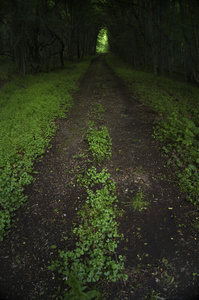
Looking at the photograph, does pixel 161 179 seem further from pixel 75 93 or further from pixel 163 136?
pixel 75 93

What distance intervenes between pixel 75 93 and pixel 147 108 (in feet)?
16.1

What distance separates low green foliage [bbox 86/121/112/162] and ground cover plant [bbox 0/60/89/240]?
1455mm

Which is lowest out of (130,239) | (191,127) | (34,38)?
(130,239)

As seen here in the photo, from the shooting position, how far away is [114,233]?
3.57 metres

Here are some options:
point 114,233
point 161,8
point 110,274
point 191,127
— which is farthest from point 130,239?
point 161,8

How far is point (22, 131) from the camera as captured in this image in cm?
657

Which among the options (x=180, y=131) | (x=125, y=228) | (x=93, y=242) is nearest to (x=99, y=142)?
(x=180, y=131)


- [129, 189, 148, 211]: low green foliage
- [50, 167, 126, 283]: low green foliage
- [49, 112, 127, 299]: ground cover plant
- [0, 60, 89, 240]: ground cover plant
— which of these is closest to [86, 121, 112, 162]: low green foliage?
[49, 112, 127, 299]: ground cover plant

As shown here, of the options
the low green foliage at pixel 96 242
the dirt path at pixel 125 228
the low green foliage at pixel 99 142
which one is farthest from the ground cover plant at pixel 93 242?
the low green foliage at pixel 99 142

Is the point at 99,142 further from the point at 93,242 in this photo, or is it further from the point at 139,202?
the point at 93,242

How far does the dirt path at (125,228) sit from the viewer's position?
2.90 m

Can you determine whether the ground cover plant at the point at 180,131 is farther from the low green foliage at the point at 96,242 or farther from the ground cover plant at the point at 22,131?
the ground cover plant at the point at 22,131

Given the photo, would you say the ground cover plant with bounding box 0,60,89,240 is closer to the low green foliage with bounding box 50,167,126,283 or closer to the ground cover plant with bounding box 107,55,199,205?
the low green foliage with bounding box 50,167,126,283

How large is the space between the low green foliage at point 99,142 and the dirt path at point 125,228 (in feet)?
0.69
